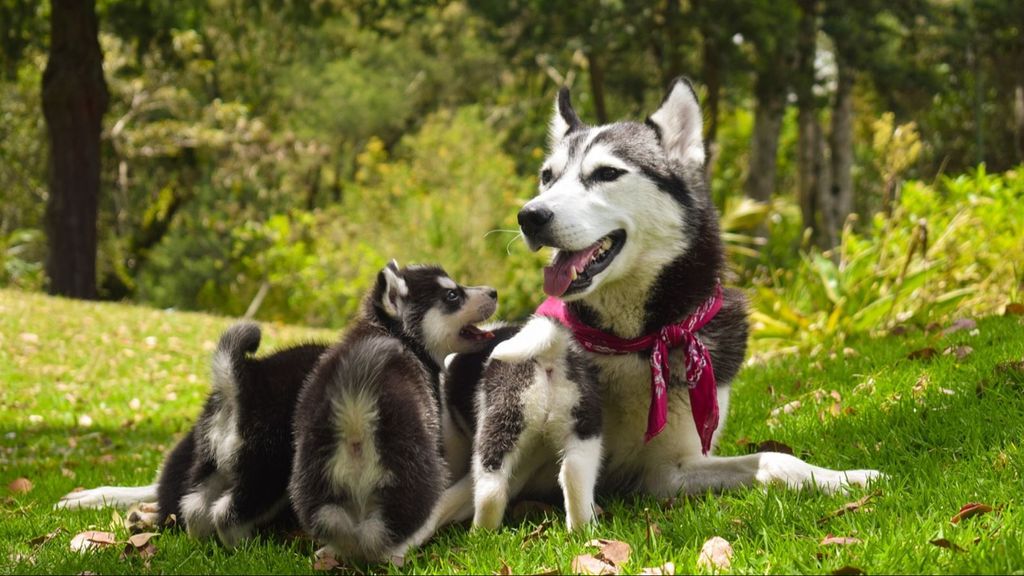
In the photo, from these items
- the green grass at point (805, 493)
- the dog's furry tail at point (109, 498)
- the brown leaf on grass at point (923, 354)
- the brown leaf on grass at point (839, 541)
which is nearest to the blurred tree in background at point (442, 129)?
the brown leaf on grass at point (923, 354)

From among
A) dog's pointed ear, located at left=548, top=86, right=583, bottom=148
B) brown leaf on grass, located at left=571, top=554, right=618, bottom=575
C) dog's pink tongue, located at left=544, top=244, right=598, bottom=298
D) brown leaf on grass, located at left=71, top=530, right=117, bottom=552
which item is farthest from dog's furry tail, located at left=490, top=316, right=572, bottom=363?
brown leaf on grass, located at left=71, top=530, right=117, bottom=552

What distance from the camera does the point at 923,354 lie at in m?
5.96

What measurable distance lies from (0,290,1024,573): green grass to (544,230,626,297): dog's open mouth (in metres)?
0.90

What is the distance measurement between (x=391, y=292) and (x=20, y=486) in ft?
10.1

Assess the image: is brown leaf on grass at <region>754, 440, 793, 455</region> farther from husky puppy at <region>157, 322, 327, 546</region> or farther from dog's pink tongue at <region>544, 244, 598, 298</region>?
husky puppy at <region>157, 322, 327, 546</region>

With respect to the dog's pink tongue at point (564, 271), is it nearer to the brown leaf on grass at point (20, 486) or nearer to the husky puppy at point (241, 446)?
the husky puppy at point (241, 446)

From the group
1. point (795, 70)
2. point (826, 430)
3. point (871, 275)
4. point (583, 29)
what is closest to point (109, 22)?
point (583, 29)

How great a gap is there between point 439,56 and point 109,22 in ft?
54.5

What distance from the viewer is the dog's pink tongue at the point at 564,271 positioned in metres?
3.74

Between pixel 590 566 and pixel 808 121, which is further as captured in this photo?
pixel 808 121

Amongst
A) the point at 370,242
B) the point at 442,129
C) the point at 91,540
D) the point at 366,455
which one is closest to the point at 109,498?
the point at 91,540

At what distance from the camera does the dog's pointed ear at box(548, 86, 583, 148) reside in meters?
4.36

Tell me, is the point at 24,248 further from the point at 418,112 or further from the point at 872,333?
the point at 872,333

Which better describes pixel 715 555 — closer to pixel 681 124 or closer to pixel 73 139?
pixel 681 124
